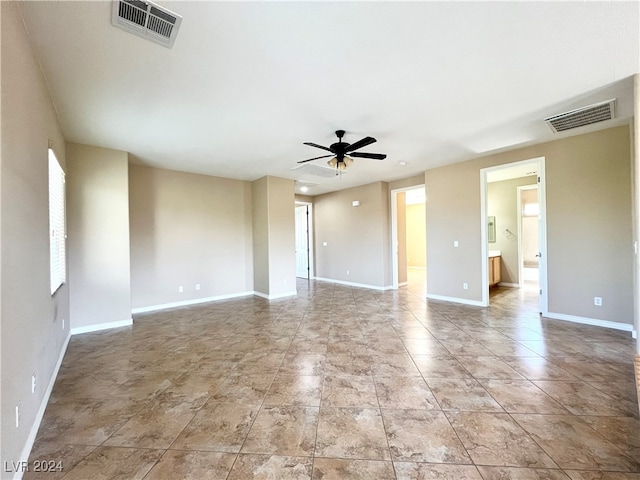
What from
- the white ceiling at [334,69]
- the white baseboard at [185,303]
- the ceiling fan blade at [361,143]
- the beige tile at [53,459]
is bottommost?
the beige tile at [53,459]

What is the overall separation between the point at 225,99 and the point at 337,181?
411cm

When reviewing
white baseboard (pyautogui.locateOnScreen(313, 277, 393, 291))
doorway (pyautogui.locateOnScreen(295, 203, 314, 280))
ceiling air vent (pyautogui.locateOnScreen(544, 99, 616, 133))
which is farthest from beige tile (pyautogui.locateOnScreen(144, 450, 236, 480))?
doorway (pyautogui.locateOnScreen(295, 203, 314, 280))

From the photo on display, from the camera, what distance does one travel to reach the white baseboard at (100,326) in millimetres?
3819

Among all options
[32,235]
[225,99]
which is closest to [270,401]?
[32,235]

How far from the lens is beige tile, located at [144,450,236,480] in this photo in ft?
4.76

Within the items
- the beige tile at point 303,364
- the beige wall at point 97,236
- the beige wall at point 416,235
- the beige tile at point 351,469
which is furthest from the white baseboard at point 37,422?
the beige wall at point 416,235

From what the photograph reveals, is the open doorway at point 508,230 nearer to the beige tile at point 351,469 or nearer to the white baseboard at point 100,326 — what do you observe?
the beige tile at point 351,469

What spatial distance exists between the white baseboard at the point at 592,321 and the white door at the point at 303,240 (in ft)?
19.6

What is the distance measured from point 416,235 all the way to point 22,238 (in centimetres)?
1084

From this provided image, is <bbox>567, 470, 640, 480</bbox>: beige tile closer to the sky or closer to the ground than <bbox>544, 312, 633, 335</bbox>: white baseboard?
closer to the ground

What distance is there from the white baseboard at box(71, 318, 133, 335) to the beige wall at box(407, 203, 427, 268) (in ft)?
31.5

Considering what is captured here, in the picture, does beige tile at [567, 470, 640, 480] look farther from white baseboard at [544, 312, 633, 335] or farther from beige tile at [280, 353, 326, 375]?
white baseboard at [544, 312, 633, 335]

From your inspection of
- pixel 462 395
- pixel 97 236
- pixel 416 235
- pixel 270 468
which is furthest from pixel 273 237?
pixel 416 235

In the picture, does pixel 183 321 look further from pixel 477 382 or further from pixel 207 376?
pixel 477 382
